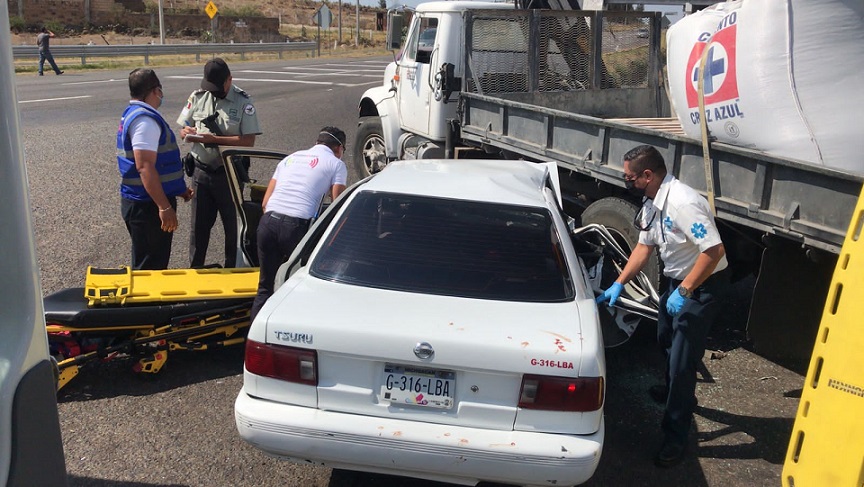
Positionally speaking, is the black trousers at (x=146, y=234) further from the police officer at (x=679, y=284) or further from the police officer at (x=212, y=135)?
the police officer at (x=679, y=284)

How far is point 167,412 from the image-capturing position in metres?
4.29

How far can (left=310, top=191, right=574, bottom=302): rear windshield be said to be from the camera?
11.7ft

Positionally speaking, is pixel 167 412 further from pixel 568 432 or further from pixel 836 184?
pixel 836 184

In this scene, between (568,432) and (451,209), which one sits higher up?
(451,209)

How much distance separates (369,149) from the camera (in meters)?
10.4

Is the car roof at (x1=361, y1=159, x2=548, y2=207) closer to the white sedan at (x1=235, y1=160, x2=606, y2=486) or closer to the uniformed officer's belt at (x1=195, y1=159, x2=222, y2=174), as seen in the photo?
the white sedan at (x1=235, y1=160, x2=606, y2=486)

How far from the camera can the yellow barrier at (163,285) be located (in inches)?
178

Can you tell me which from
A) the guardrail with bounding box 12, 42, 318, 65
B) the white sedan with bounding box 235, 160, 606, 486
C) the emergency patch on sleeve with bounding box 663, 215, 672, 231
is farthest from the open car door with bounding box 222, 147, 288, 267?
the guardrail with bounding box 12, 42, 318, 65

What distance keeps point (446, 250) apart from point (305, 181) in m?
1.43

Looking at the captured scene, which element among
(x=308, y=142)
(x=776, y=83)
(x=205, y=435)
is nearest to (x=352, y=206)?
(x=205, y=435)

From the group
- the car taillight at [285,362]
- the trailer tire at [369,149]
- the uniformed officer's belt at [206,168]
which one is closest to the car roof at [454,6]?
the trailer tire at [369,149]

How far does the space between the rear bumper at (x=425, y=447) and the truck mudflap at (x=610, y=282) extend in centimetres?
164

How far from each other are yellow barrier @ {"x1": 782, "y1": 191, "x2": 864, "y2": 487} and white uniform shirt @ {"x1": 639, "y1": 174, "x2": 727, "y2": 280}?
0.84 m

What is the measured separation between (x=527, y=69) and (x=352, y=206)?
4.76 metres
